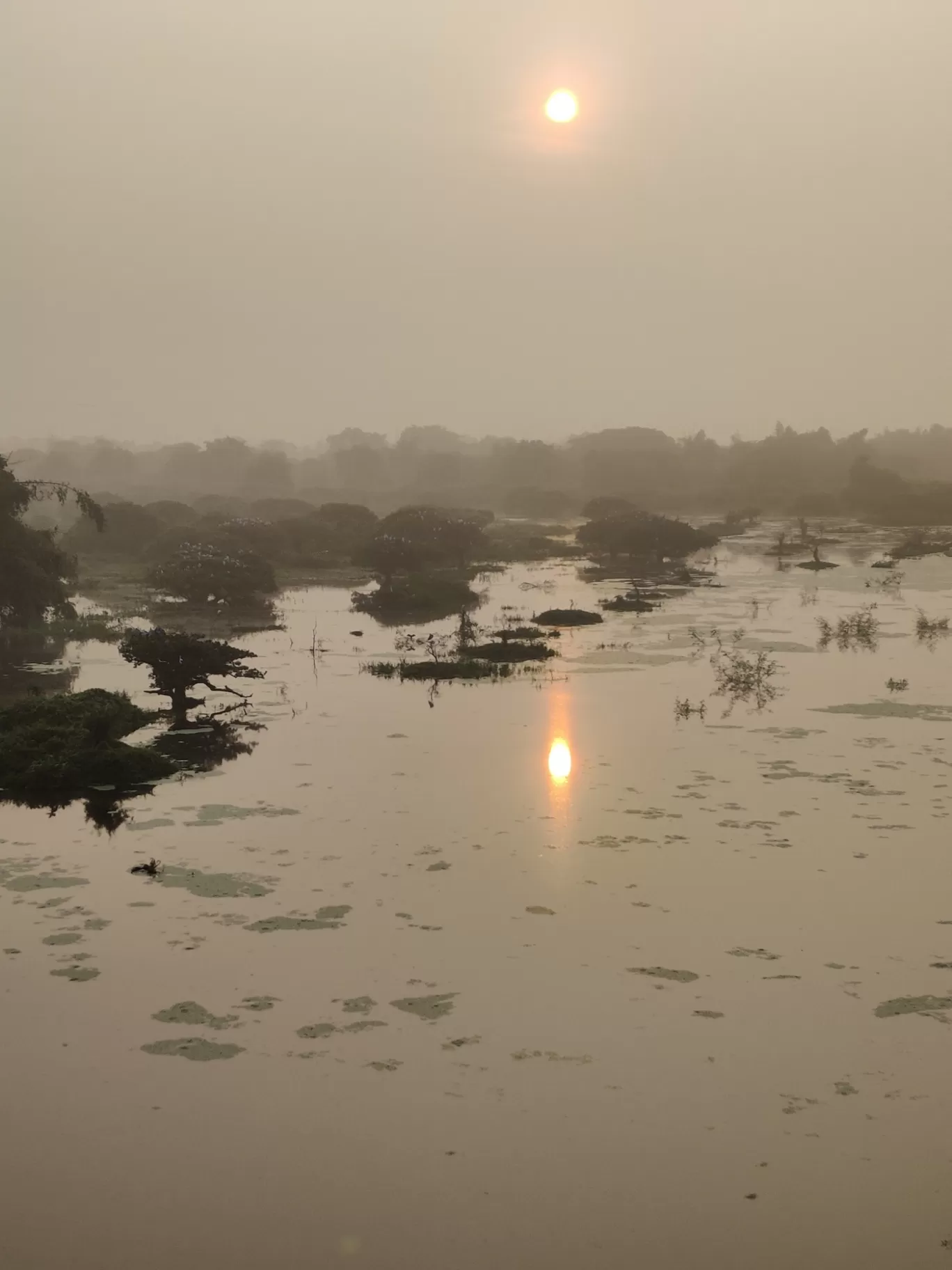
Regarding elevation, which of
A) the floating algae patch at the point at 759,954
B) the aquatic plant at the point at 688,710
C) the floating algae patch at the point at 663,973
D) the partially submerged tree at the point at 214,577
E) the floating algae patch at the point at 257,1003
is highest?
the partially submerged tree at the point at 214,577

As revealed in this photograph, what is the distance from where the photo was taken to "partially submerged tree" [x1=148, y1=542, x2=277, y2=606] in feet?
119

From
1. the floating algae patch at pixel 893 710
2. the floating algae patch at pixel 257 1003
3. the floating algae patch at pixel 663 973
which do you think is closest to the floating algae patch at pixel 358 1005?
the floating algae patch at pixel 257 1003

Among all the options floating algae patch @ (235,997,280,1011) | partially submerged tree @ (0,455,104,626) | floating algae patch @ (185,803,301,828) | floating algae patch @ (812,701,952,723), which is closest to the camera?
floating algae patch @ (235,997,280,1011)

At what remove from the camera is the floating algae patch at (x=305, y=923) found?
972 cm

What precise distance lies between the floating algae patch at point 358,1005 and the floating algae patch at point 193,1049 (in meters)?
0.90

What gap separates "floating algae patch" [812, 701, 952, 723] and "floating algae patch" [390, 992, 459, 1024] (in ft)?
39.8

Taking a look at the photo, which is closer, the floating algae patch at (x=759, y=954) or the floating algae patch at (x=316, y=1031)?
the floating algae patch at (x=316, y=1031)

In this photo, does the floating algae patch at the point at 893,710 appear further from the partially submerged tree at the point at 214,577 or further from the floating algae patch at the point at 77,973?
the partially submerged tree at the point at 214,577

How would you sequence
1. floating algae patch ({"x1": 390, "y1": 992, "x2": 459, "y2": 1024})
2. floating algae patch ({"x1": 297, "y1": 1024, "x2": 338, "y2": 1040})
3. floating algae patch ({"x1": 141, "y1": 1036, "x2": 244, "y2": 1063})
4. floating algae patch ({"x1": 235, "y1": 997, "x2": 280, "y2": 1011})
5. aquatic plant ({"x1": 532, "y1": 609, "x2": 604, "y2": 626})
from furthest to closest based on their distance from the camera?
aquatic plant ({"x1": 532, "y1": 609, "x2": 604, "y2": 626}) < floating algae patch ({"x1": 235, "y1": 997, "x2": 280, "y2": 1011}) < floating algae patch ({"x1": 390, "y1": 992, "x2": 459, "y2": 1024}) < floating algae patch ({"x1": 297, "y1": 1024, "x2": 338, "y2": 1040}) < floating algae patch ({"x1": 141, "y1": 1036, "x2": 244, "y2": 1063})

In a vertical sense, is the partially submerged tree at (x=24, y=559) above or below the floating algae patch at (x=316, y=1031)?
above

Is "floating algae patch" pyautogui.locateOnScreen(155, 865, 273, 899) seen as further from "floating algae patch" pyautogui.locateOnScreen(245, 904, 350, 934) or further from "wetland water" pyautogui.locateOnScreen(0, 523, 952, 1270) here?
"floating algae patch" pyautogui.locateOnScreen(245, 904, 350, 934)

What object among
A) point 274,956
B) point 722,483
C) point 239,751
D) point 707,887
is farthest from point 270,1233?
point 722,483

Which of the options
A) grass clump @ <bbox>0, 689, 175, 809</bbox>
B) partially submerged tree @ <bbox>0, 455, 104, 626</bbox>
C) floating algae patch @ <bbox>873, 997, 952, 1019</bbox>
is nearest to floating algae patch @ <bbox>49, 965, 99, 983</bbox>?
grass clump @ <bbox>0, 689, 175, 809</bbox>

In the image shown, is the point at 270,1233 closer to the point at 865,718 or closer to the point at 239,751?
the point at 239,751
